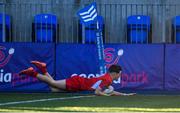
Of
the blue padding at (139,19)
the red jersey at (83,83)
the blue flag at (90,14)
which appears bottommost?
the red jersey at (83,83)

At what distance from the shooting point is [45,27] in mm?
22781

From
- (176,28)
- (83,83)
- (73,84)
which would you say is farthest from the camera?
(176,28)

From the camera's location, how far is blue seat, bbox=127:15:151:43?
892 inches

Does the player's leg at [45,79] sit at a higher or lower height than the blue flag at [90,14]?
lower

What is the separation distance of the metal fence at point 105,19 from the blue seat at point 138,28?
54cm

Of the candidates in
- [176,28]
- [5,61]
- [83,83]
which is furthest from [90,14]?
[83,83]

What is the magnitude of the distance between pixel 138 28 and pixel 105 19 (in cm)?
169

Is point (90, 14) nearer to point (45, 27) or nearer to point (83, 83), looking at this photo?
point (45, 27)

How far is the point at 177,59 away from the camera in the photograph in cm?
1841

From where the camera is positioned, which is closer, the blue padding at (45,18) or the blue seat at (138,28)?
the blue seat at (138,28)

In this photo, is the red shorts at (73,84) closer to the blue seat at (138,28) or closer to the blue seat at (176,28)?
the blue seat at (138,28)

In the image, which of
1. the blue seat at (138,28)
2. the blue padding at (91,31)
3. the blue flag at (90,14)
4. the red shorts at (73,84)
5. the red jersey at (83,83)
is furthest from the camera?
the blue seat at (138,28)

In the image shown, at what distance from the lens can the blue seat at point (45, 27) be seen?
888 inches

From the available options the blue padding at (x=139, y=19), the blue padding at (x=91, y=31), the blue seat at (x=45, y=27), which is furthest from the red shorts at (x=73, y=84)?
the blue padding at (x=139, y=19)
